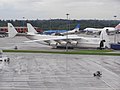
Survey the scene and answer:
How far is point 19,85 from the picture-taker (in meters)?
29.9

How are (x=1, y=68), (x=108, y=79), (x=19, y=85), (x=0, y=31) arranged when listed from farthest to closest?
(x=0, y=31)
(x=1, y=68)
(x=108, y=79)
(x=19, y=85)

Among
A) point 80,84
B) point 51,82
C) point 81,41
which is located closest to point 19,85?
point 51,82

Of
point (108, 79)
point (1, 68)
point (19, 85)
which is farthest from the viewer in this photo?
point (1, 68)

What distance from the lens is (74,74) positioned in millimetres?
36938

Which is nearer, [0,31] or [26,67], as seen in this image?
[26,67]

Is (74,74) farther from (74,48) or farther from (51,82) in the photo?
(74,48)

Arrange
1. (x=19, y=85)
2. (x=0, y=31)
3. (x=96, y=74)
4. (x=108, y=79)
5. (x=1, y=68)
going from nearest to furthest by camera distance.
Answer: (x=19, y=85), (x=108, y=79), (x=96, y=74), (x=1, y=68), (x=0, y=31)

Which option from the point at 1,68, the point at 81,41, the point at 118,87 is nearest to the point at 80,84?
the point at 118,87

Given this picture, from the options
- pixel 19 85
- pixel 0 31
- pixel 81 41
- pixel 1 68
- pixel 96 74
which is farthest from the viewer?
pixel 0 31

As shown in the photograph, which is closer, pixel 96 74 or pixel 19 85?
pixel 19 85

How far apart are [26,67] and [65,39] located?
122 feet

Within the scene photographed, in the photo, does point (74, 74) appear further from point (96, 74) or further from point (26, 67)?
point (26, 67)

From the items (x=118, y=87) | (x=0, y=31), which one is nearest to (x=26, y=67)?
(x=118, y=87)

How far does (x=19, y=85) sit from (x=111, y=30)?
14869 centimetres
